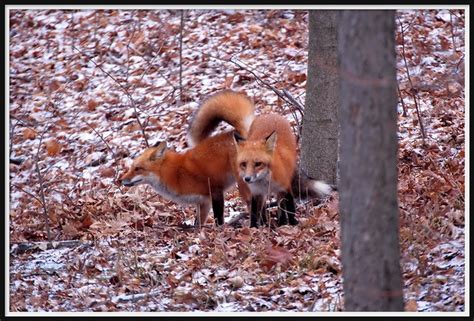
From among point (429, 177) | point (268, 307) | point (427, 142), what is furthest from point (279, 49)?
point (268, 307)

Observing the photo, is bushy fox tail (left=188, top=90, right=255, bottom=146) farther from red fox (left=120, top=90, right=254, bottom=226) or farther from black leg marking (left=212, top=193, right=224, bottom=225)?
black leg marking (left=212, top=193, right=224, bottom=225)

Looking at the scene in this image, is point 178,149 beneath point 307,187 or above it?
beneath

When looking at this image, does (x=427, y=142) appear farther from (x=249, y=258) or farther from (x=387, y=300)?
(x=387, y=300)

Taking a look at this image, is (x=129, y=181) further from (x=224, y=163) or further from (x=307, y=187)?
(x=307, y=187)

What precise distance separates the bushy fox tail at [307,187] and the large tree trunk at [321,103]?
0.97 feet

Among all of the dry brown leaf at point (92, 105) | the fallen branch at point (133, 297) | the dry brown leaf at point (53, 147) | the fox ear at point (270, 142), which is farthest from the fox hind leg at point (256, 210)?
the dry brown leaf at point (92, 105)

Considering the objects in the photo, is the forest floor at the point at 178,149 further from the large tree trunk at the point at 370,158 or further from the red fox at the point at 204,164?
the large tree trunk at the point at 370,158

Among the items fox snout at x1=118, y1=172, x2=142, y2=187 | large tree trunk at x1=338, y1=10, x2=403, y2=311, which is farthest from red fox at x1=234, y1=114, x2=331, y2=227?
large tree trunk at x1=338, y1=10, x2=403, y2=311

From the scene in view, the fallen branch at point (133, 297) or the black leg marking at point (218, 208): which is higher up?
the fallen branch at point (133, 297)

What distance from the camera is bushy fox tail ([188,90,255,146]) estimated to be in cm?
885

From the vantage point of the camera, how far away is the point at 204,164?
901 cm

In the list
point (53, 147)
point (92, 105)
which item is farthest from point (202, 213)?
point (92, 105)

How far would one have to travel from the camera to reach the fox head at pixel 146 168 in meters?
9.04

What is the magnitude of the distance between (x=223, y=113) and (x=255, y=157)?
1.01m
